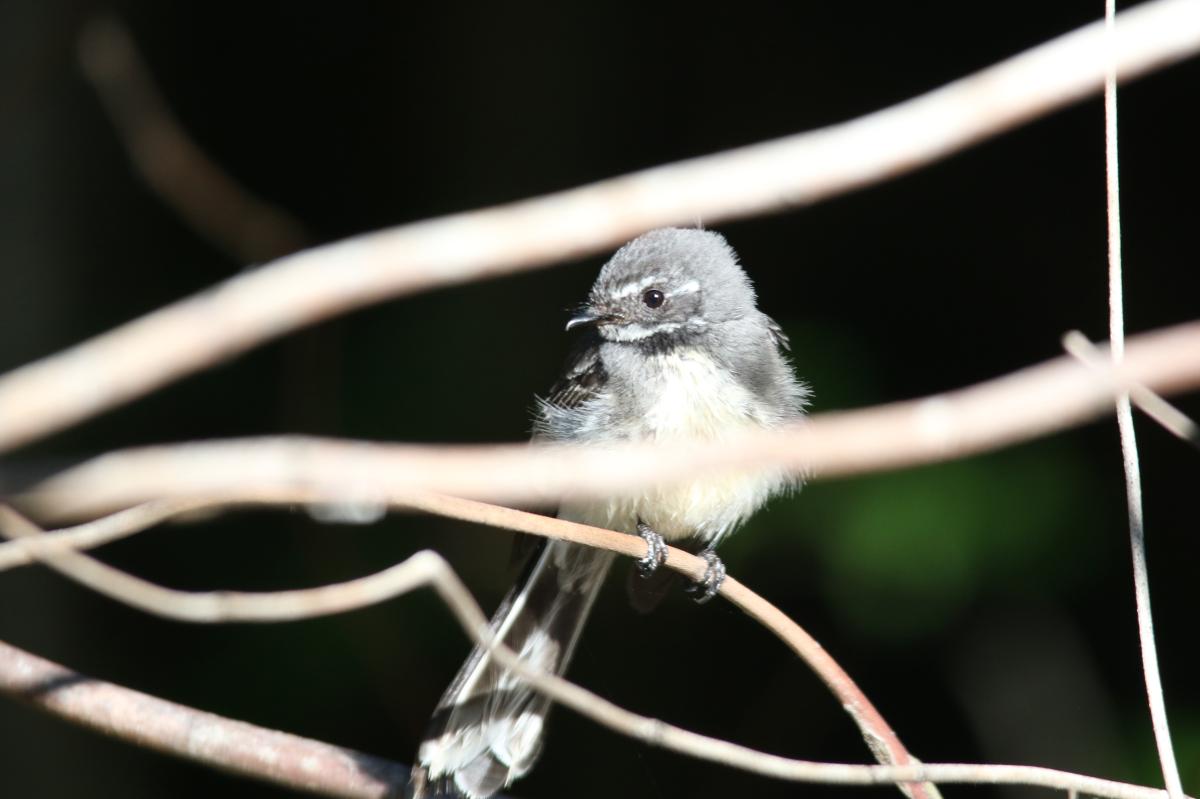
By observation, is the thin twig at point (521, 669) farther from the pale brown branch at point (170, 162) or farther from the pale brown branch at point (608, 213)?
the pale brown branch at point (170, 162)

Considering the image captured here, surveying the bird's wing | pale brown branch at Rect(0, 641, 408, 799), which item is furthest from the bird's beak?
pale brown branch at Rect(0, 641, 408, 799)

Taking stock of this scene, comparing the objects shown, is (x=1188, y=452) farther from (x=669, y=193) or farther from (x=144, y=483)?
(x=144, y=483)

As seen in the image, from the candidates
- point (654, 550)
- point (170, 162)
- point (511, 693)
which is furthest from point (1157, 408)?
point (170, 162)

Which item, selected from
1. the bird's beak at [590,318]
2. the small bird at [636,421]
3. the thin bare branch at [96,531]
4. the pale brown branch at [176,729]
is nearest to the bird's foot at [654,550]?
the small bird at [636,421]

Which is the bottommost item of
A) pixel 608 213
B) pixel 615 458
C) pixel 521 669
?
pixel 615 458

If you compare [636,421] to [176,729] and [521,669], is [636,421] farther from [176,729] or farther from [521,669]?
[521,669]

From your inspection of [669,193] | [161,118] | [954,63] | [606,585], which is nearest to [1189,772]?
[606,585]

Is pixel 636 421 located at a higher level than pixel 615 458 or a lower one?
higher
